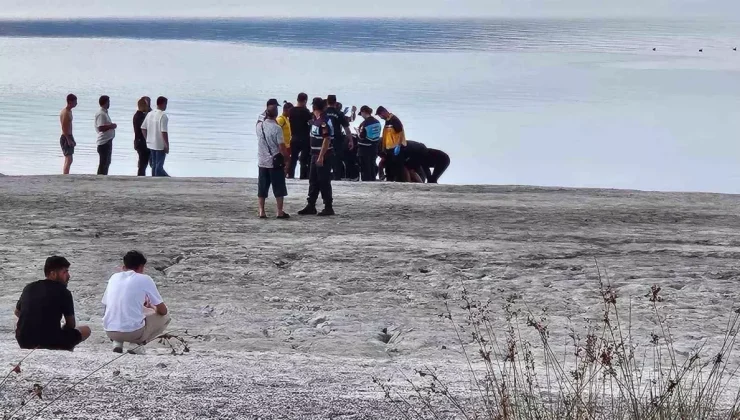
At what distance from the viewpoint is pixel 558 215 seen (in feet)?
50.6

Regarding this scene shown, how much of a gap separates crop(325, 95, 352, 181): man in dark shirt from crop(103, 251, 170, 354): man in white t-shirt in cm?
644

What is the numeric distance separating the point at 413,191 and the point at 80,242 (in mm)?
5691

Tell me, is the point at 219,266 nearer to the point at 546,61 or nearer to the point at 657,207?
the point at 657,207

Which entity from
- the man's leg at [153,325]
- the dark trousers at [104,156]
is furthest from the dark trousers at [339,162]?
the man's leg at [153,325]

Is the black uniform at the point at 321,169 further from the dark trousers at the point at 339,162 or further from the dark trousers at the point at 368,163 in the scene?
the dark trousers at the point at 368,163

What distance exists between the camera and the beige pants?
8789 mm

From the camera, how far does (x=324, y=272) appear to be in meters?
11.9

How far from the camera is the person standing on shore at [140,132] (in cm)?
1892

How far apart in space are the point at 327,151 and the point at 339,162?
4.77 meters

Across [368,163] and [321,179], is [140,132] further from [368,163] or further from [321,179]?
[321,179]

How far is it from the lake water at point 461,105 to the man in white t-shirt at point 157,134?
8287 mm

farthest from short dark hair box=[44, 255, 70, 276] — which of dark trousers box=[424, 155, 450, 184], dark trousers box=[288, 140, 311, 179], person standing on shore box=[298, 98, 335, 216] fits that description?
dark trousers box=[424, 155, 450, 184]

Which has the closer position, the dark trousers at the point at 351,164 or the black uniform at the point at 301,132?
the black uniform at the point at 301,132

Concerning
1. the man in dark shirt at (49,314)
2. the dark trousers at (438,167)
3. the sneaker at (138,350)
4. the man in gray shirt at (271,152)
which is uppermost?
the man in gray shirt at (271,152)
